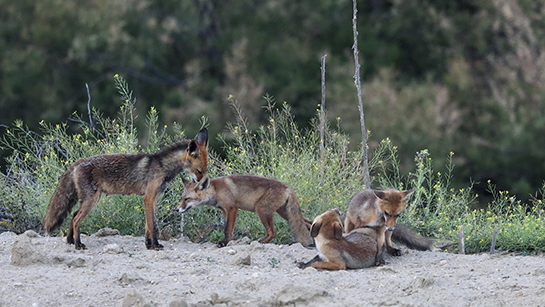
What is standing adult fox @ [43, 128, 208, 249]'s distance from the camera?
7086 mm

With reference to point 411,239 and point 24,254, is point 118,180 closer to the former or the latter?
point 24,254

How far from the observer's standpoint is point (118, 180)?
23.7 ft

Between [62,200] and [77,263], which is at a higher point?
[62,200]

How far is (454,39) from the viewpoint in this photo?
64.4ft

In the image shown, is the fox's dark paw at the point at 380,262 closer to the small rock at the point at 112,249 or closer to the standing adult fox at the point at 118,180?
the standing adult fox at the point at 118,180

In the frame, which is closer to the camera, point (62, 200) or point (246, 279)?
point (246, 279)

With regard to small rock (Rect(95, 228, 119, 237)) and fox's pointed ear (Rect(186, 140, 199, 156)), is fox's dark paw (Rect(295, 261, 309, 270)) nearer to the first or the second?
fox's pointed ear (Rect(186, 140, 199, 156))

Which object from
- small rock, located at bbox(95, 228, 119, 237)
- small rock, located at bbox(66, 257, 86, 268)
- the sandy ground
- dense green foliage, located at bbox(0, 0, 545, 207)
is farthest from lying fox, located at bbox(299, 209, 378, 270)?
dense green foliage, located at bbox(0, 0, 545, 207)

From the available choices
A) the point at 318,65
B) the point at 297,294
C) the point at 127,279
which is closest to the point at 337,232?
the point at 297,294

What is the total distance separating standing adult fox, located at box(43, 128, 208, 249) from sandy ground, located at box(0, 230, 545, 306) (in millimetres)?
360

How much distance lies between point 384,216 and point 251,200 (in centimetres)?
163

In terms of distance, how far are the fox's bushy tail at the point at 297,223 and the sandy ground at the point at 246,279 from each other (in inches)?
9.4

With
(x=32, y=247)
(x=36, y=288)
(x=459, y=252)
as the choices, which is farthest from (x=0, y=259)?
(x=459, y=252)

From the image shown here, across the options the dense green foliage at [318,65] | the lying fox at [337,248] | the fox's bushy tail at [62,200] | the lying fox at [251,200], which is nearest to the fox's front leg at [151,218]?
the lying fox at [251,200]
